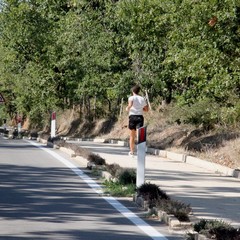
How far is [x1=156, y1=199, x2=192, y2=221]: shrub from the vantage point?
934 cm

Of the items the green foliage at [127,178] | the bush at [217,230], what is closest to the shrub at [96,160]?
the green foliage at [127,178]

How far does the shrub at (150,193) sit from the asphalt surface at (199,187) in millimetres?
531

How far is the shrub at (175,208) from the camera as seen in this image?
9.34 metres

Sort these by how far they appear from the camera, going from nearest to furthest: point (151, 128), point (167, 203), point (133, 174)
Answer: point (167, 203), point (133, 174), point (151, 128)

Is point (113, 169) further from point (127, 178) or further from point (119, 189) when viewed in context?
point (119, 189)

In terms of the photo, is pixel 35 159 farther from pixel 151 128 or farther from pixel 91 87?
pixel 91 87

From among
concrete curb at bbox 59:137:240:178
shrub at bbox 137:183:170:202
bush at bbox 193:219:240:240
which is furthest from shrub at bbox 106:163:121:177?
bush at bbox 193:219:240:240

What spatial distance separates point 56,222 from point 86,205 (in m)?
1.72

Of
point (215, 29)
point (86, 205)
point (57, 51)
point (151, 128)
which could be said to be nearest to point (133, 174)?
point (86, 205)

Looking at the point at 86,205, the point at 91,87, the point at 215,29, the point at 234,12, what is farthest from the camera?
the point at 91,87

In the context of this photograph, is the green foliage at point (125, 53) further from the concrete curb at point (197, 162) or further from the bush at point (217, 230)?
the bush at point (217, 230)

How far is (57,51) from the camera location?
42.5m

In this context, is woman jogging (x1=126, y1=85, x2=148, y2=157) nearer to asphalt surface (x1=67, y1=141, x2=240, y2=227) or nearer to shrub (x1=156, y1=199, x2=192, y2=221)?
asphalt surface (x1=67, y1=141, x2=240, y2=227)

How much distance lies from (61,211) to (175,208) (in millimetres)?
1861
